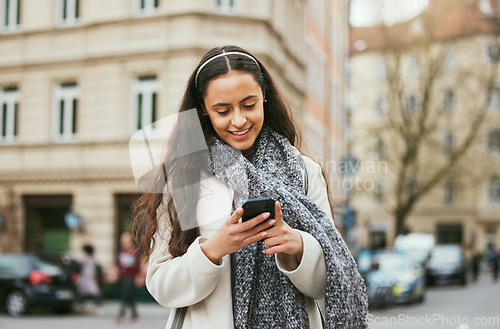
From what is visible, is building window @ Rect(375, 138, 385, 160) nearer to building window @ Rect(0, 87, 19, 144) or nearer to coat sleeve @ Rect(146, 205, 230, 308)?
building window @ Rect(0, 87, 19, 144)

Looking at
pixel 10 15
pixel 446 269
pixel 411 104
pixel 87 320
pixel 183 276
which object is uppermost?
pixel 10 15

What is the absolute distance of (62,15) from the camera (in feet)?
64.4

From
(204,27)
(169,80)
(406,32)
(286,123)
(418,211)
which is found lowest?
(418,211)

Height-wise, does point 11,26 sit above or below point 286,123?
above

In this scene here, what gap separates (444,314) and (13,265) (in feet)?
32.1

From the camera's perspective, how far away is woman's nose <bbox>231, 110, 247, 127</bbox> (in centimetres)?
Result: 199

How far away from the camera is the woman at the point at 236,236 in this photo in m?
1.87

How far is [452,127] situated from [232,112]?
1997 inches

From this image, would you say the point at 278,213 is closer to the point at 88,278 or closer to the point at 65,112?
the point at 88,278

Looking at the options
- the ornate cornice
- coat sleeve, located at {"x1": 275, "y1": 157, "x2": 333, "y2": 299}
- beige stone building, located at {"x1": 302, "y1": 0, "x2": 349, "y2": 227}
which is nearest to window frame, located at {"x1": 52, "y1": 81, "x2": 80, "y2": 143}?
the ornate cornice

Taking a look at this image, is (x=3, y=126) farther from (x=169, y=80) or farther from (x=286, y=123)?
(x=286, y=123)

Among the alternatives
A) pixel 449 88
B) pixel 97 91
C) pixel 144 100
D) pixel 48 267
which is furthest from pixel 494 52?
pixel 48 267

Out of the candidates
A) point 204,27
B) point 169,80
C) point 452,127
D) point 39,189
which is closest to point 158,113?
point 169,80

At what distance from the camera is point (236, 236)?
1758 mm
